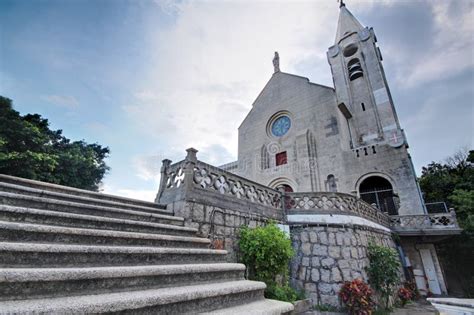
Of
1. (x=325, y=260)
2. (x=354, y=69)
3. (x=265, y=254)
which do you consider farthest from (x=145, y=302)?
(x=354, y=69)

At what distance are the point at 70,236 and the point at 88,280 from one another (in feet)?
2.28

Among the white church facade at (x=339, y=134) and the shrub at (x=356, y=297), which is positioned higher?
the white church facade at (x=339, y=134)

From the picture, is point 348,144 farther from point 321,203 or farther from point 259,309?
point 259,309

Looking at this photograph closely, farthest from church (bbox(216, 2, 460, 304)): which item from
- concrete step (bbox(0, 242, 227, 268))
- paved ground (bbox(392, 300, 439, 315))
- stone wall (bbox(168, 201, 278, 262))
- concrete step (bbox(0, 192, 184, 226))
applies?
concrete step (bbox(0, 242, 227, 268))

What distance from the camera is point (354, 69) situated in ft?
51.3

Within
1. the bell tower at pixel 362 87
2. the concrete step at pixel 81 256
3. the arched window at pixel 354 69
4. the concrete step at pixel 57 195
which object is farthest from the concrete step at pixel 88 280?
the arched window at pixel 354 69

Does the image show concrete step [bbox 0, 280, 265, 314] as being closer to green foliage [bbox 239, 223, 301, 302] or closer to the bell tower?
green foliage [bbox 239, 223, 301, 302]

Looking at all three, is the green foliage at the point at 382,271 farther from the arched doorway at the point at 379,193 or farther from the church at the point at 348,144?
the arched doorway at the point at 379,193

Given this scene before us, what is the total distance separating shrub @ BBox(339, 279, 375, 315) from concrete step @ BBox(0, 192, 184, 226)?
14.3 feet

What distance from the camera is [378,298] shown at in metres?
5.54

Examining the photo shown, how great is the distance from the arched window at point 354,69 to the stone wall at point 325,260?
543 inches

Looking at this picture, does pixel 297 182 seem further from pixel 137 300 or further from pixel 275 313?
pixel 137 300

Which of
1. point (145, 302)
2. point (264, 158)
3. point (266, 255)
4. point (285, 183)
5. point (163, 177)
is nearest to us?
point (145, 302)

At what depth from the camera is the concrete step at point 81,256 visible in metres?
1.51
